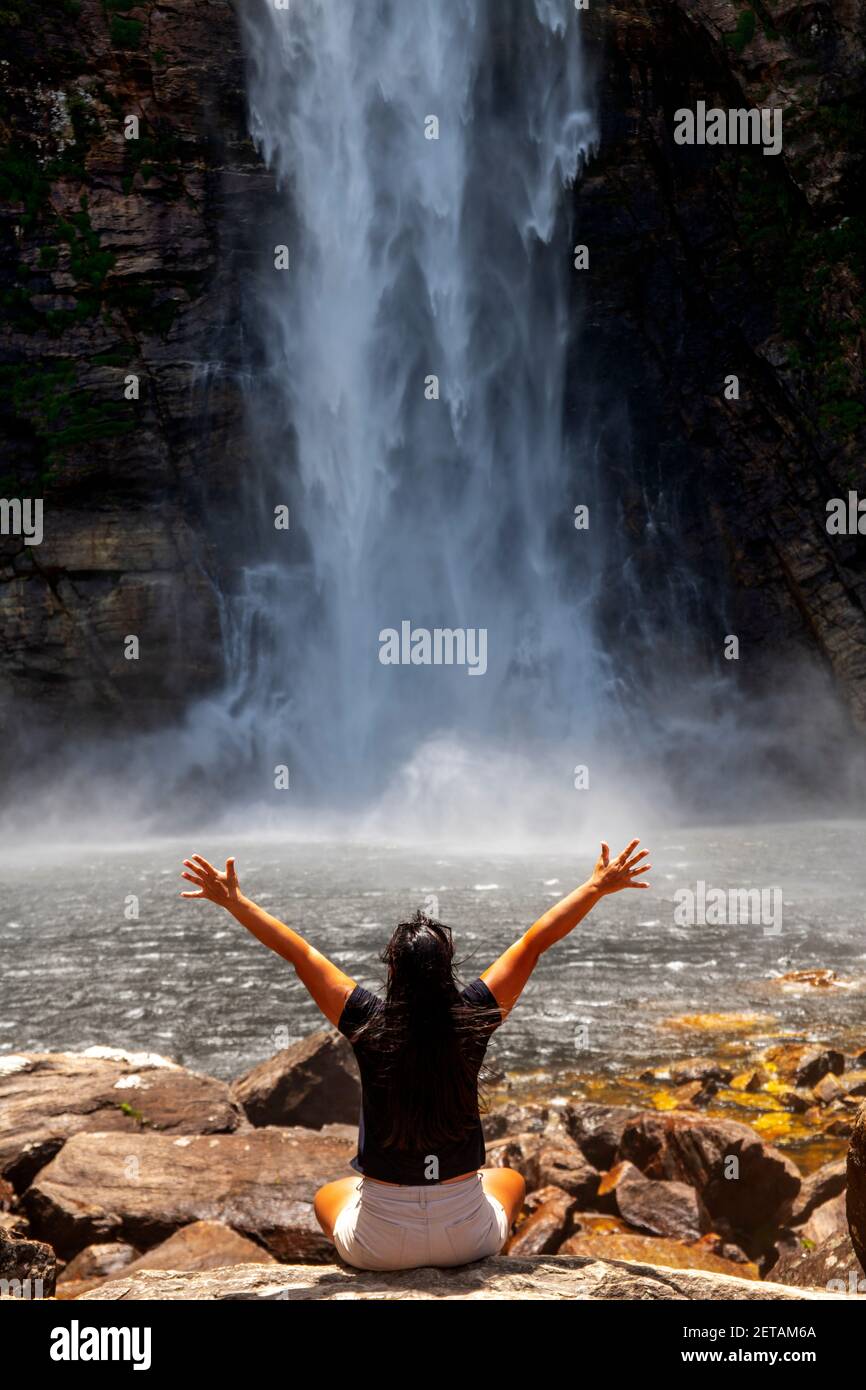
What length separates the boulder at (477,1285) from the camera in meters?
3.43

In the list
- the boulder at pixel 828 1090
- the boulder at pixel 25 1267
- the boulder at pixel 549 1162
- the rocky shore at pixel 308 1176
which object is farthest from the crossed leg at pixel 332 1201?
the boulder at pixel 828 1090

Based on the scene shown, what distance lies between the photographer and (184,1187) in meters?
7.07

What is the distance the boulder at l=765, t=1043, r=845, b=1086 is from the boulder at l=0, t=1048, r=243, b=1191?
5.50 m

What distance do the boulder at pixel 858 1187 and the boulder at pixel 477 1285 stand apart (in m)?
0.68

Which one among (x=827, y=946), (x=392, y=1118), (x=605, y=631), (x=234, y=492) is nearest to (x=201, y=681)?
(x=234, y=492)

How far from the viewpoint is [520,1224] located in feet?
24.2

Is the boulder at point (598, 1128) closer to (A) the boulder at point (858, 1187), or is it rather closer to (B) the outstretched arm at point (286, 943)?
(A) the boulder at point (858, 1187)

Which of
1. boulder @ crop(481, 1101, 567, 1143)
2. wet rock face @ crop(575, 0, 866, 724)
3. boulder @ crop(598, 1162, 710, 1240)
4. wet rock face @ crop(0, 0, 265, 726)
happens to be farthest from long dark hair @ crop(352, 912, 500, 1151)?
wet rock face @ crop(575, 0, 866, 724)

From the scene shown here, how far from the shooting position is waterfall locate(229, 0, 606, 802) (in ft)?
129

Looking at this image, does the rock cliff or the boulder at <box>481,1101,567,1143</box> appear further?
the rock cliff

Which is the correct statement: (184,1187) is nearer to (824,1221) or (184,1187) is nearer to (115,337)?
(824,1221)

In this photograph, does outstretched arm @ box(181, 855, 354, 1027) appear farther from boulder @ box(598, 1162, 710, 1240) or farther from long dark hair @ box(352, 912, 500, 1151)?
boulder @ box(598, 1162, 710, 1240)

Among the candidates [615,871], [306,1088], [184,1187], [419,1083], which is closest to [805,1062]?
[306,1088]

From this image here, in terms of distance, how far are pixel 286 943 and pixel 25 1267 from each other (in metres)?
3.05
